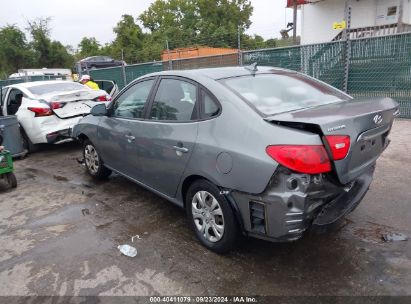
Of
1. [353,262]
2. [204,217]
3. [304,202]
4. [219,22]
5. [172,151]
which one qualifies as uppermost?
[219,22]

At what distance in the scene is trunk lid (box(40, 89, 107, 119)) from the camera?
23.5 ft

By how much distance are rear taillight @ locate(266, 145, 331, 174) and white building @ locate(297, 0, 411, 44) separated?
13316mm

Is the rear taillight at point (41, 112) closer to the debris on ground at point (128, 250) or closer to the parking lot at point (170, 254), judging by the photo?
the parking lot at point (170, 254)

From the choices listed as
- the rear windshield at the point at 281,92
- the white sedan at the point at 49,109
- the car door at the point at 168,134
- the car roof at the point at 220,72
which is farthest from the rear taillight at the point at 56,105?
the rear windshield at the point at 281,92

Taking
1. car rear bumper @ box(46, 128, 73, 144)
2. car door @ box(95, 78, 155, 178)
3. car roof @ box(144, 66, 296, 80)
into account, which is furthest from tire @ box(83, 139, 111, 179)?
car roof @ box(144, 66, 296, 80)

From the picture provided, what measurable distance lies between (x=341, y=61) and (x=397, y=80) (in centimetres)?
129

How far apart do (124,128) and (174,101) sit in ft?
3.09

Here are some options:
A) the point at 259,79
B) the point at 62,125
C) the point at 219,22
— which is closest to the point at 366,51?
the point at 259,79

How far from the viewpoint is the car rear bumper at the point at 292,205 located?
2562mm

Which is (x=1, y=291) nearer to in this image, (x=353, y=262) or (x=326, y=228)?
(x=326, y=228)

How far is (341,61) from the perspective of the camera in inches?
323

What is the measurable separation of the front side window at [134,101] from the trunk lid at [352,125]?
6.00ft

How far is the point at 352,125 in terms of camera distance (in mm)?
2652

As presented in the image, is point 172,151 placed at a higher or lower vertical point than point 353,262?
higher
